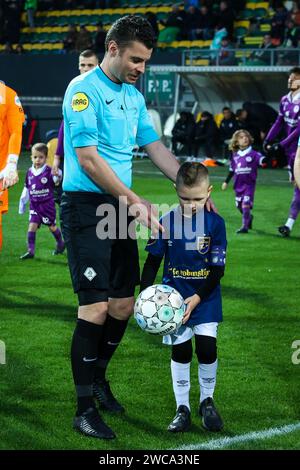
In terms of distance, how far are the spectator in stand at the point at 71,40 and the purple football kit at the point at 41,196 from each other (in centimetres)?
2175

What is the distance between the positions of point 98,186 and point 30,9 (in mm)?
33315

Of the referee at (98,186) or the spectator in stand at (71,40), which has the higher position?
the referee at (98,186)

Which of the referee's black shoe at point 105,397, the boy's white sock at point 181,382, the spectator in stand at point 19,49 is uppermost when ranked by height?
the boy's white sock at point 181,382

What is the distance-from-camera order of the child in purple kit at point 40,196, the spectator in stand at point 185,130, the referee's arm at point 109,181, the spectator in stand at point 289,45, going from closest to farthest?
the referee's arm at point 109,181 → the child in purple kit at point 40,196 → the spectator in stand at point 289,45 → the spectator in stand at point 185,130

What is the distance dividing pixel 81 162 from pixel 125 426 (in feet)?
5.10

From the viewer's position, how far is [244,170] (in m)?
14.7

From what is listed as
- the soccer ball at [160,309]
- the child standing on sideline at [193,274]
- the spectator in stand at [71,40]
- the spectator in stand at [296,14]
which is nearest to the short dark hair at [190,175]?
the child standing on sideline at [193,274]

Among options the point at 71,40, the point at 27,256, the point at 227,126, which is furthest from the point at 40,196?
the point at 71,40

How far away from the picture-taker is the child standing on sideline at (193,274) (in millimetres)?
5453

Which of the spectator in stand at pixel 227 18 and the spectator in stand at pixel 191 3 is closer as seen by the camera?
the spectator in stand at pixel 227 18

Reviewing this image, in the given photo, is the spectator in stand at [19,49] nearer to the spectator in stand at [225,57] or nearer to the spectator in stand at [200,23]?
the spectator in stand at [200,23]

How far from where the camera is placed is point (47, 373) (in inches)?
261

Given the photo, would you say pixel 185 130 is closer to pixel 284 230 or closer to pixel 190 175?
pixel 284 230
